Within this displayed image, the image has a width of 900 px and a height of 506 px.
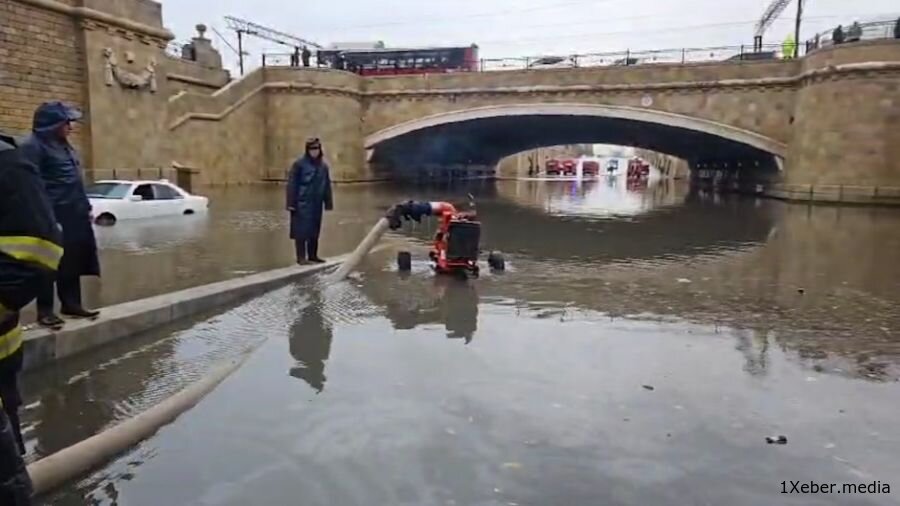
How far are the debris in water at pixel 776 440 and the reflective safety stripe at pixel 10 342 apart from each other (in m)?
4.05

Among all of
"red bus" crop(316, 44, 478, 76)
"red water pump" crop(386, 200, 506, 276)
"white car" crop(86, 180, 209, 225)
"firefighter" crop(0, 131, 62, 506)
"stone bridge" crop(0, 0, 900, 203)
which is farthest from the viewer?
"red bus" crop(316, 44, 478, 76)

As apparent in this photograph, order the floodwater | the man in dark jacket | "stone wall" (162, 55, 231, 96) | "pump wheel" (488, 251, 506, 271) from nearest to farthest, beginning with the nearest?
the floodwater < the man in dark jacket < "pump wheel" (488, 251, 506, 271) < "stone wall" (162, 55, 231, 96)

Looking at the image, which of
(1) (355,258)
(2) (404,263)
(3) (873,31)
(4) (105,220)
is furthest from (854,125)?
(4) (105,220)

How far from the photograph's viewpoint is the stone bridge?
23031 millimetres

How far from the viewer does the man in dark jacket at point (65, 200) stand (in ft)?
16.9

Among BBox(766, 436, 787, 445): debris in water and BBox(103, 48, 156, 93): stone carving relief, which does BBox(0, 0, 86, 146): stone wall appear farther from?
BBox(766, 436, 787, 445): debris in water

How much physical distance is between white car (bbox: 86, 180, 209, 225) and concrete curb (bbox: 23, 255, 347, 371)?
9.44m

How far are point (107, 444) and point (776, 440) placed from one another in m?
3.83

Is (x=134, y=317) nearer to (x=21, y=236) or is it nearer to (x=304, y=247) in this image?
(x=21, y=236)

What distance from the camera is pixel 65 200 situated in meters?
5.64

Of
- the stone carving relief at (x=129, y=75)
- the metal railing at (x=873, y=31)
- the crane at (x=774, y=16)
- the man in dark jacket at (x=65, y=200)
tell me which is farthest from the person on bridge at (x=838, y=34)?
the man in dark jacket at (x=65, y=200)

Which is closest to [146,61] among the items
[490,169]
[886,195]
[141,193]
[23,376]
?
[141,193]

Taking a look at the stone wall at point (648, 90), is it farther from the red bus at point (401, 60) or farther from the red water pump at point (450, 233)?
the red water pump at point (450, 233)

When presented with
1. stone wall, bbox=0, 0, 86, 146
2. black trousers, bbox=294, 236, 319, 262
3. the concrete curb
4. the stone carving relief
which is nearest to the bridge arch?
the stone carving relief
